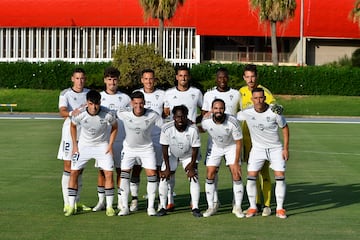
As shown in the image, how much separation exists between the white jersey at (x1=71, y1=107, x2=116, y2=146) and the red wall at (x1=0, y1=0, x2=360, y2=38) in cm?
4940

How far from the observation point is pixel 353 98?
5369 cm

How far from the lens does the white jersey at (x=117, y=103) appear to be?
44.7 feet

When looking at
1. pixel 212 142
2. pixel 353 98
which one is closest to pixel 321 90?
pixel 353 98

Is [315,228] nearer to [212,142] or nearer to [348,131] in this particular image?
[212,142]

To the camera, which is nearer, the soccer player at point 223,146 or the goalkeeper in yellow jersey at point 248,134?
the soccer player at point 223,146

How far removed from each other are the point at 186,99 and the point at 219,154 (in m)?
1.10

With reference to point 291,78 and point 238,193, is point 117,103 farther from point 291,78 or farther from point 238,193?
point 291,78

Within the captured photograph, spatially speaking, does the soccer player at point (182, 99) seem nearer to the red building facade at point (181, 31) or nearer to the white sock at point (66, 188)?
the white sock at point (66, 188)

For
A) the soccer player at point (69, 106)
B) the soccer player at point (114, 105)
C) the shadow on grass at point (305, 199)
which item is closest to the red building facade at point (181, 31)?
the shadow on grass at point (305, 199)

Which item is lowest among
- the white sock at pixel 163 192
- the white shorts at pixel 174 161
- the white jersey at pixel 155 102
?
the white sock at pixel 163 192

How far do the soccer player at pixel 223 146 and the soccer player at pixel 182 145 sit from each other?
0.22m

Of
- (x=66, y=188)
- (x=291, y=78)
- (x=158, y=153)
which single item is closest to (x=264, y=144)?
(x=158, y=153)

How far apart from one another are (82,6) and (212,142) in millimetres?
53760

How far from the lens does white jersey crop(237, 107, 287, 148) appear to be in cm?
1315
